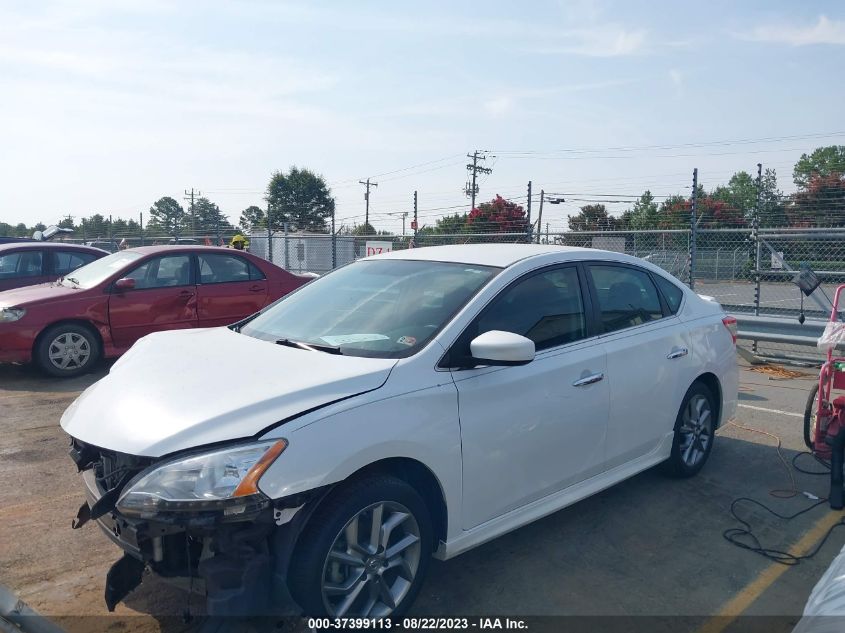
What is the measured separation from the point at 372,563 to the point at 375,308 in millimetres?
1427

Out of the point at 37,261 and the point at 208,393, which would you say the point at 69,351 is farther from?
the point at 208,393

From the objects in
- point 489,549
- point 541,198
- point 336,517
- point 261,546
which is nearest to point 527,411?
point 489,549

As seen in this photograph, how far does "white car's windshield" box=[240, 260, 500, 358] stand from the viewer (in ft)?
11.5

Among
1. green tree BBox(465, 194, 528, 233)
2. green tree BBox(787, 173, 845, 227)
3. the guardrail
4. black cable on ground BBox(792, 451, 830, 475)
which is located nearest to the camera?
Answer: black cable on ground BBox(792, 451, 830, 475)

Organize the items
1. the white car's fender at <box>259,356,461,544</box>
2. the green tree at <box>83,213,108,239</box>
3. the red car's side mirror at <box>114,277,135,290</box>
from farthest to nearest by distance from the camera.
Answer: the green tree at <box>83,213,108,239</box> < the red car's side mirror at <box>114,277,135,290</box> < the white car's fender at <box>259,356,461,544</box>

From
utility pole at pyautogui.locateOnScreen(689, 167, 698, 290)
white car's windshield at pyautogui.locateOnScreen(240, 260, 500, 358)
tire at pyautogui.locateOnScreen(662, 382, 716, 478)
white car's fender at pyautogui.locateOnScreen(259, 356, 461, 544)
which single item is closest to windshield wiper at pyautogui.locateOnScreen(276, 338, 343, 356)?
white car's windshield at pyautogui.locateOnScreen(240, 260, 500, 358)

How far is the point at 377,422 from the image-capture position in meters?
2.92

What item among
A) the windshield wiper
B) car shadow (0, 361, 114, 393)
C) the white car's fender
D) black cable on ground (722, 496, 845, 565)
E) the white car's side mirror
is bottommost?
black cable on ground (722, 496, 845, 565)

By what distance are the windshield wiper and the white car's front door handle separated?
1322 mm

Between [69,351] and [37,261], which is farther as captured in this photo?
[37,261]

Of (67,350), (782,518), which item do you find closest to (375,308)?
(782,518)

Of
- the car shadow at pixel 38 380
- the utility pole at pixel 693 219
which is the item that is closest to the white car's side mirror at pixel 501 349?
the car shadow at pixel 38 380

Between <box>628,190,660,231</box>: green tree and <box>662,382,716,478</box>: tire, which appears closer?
<box>662,382,716,478</box>: tire

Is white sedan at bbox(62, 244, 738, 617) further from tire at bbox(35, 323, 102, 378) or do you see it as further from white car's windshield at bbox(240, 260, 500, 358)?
tire at bbox(35, 323, 102, 378)
